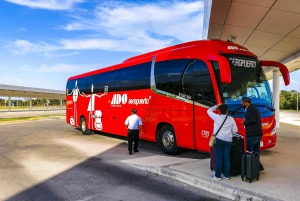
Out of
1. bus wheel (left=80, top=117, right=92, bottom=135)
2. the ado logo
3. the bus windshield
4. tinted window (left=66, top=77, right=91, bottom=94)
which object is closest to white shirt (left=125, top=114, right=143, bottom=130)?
the ado logo

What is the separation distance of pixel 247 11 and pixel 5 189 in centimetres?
900

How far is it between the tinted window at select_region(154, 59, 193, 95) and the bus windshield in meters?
1.33

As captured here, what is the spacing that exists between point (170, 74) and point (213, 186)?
173 inches

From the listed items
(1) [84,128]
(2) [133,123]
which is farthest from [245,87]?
(1) [84,128]

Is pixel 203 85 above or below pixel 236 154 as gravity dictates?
above

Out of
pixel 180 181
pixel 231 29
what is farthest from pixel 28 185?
pixel 231 29

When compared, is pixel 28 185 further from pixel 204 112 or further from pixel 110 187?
pixel 204 112

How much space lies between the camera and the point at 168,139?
8891 mm

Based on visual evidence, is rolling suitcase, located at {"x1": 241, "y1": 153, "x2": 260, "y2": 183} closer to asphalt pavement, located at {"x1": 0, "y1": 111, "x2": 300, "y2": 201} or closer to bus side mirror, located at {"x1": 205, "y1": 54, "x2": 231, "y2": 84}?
asphalt pavement, located at {"x1": 0, "y1": 111, "x2": 300, "y2": 201}

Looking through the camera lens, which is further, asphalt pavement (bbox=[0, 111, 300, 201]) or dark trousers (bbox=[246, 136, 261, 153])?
dark trousers (bbox=[246, 136, 261, 153])

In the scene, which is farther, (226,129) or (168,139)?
(168,139)

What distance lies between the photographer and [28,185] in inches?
227

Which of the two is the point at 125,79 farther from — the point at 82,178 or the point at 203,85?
the point at 82,178

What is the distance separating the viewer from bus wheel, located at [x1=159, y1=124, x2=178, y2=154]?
872 centimetres
